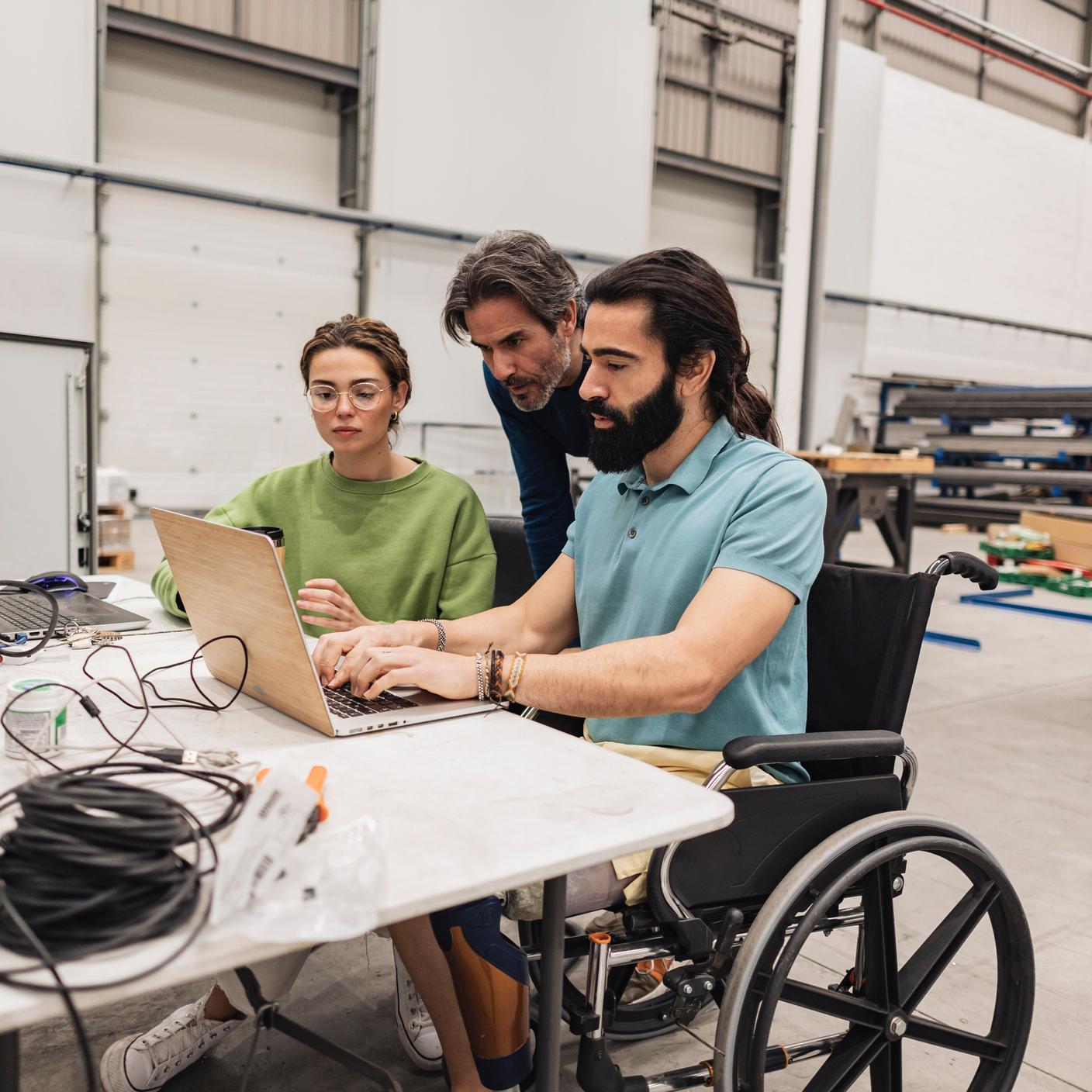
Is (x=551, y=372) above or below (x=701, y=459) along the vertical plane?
above

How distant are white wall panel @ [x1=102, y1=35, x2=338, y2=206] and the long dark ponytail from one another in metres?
6.43

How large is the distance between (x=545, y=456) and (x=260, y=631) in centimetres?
119

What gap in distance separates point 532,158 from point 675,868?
769 cm

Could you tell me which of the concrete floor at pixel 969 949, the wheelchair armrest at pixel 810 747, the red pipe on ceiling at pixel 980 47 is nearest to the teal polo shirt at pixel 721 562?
the wheelchair armrest at pixel 810 747

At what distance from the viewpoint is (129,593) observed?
2.09 metres

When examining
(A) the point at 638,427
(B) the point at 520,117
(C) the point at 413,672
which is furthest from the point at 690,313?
(B) the point at 520,117

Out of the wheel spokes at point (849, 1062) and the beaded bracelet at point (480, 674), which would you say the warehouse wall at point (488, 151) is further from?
the wheel spokes at point (849, 1062)

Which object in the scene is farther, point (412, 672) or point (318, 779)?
point (412, 672)

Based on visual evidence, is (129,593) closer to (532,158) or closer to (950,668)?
(950,668)

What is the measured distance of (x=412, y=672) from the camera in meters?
1.26

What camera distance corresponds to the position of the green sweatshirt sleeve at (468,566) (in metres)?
1.83

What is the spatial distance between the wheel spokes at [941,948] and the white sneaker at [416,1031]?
2.42ft

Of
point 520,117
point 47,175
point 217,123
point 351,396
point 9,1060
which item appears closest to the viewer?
point 9,1060

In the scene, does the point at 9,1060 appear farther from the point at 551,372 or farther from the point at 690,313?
the point at 551,372
